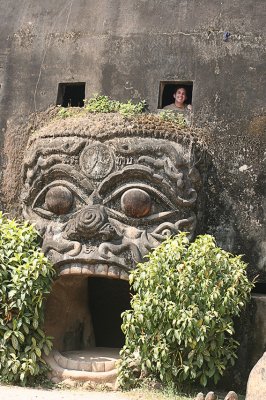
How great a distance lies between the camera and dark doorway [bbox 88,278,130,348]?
1066 centimetres

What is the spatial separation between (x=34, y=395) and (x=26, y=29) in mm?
5429

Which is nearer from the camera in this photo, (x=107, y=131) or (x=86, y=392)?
(x=86, y=392)

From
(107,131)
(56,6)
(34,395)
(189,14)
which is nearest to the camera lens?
(34,395)

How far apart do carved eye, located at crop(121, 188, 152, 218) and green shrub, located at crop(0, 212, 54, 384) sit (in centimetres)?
116

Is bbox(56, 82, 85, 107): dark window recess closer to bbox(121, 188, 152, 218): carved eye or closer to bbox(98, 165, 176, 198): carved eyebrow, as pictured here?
bbox(98, 165, 176, 198): carved eyebrow

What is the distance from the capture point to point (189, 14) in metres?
9.92

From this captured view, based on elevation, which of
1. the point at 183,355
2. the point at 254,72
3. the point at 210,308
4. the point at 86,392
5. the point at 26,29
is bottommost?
the point at 86,392

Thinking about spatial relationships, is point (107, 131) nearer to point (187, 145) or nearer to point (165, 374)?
point (187, 145)

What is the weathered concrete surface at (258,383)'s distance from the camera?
680cm

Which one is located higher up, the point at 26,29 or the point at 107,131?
the point at 26,29

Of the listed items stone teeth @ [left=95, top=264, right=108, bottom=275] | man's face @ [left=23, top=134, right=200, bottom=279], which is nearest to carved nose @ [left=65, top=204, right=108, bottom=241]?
man's face @ [left=23, top=134, right=200, bottom=279]

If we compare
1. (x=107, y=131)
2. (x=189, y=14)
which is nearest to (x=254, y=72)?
(x=189, y=14)

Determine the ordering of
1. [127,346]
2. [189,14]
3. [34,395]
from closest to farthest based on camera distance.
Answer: [34,395] → [127,346] → [189,14]

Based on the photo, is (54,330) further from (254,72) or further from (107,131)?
(254,72)
